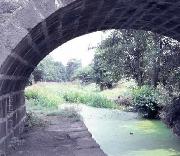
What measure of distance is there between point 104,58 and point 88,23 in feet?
42.7

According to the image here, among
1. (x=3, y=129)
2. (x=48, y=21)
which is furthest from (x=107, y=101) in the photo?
(x=48, y=21)

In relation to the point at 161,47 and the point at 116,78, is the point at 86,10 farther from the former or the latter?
the point at 116,78

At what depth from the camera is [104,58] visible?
18.6m

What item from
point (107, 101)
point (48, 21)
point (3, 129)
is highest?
point (48, 21)

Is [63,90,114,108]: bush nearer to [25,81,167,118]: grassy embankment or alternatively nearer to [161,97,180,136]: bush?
[25,81,167,118]: grassy embankment

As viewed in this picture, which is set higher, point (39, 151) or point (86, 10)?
point (86, 10)

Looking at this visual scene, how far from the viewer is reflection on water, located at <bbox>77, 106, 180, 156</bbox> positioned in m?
9.37

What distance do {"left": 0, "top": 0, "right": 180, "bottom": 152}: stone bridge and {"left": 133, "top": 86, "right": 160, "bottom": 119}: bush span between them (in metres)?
8.34

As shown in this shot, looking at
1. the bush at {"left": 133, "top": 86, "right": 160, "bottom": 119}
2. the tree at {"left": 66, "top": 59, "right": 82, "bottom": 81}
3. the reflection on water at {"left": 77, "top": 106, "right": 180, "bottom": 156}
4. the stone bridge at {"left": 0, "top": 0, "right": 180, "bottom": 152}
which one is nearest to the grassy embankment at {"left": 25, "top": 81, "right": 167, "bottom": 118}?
the bush at {"left": 133, "top": 86, "right": 160, "bottom": 119}

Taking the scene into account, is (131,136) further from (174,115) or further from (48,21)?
(48,21)

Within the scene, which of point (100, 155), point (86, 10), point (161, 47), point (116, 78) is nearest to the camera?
point (86, 10)

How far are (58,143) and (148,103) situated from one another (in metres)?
9.93

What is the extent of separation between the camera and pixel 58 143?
580cm

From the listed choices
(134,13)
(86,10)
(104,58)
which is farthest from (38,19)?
(104,58)
